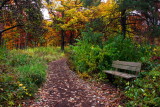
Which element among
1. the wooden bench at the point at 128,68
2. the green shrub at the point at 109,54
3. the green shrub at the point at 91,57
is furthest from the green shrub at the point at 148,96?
the green shrub at the point at 91,57

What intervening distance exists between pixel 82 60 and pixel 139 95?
441 centimetres

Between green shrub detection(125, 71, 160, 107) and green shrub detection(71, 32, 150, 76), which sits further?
green shrub detection(71, 32, 150, 76)

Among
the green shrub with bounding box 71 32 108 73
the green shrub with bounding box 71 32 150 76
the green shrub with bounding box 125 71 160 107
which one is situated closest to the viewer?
the green shrub with bounding box 125 71 160 107

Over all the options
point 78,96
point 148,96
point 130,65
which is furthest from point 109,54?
point 148,96

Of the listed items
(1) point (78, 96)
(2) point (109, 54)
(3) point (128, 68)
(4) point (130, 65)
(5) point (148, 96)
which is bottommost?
(1) point (78, 96)

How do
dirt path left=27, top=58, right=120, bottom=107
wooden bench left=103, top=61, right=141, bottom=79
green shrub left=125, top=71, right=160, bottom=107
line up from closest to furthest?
green shrub left=125, top=71, right=160, bottom=107 → dirt path left=27, top=58, right=120, bottom=107 → wooden bench left=103, top=61, right=141, bottom=79

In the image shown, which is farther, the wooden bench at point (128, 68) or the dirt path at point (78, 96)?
the wooden bench at point (128, 68)

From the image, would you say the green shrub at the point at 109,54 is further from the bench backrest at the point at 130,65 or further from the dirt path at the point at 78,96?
the dirt path at the point at 78,96

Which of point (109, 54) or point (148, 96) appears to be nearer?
point (148, 96)

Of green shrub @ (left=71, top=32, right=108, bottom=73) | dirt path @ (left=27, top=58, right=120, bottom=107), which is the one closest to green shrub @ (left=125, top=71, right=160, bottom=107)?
dirt path @ (left=27, top=58, right=120, bottom=107)

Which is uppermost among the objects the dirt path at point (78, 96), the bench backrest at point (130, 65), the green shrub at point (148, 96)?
the bench backrest at point (130, 65)

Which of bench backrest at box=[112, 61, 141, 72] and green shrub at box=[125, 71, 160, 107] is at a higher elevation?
bench backrest at box=[112, 61, 141, 72]

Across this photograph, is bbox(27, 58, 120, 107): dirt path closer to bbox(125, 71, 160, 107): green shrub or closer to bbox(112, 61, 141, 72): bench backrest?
bbox(125, 71, 160, 107): green shrub

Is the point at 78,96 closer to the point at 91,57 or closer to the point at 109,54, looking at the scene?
the point at 109,54
